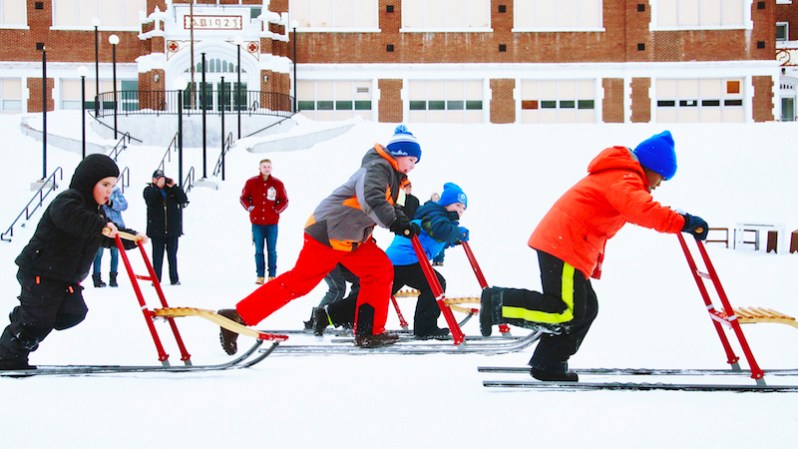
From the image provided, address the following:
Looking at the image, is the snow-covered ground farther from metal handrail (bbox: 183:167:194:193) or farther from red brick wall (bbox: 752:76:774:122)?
red brick wall (bbox: 752:76:774:122)

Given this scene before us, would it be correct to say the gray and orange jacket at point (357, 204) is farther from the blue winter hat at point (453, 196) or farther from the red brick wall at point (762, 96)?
the red brick wall at point (762, 96)

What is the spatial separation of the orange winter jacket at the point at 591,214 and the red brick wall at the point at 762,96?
37.4 m

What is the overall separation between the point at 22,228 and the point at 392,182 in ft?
40.1

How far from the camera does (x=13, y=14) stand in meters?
38.9

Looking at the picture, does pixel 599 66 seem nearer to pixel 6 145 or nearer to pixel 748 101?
pixel 748 101

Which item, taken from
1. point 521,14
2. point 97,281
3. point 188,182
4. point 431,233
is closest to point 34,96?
point 521,14

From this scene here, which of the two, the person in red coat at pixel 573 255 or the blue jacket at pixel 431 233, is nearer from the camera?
the person in red coat at pixel 573 255

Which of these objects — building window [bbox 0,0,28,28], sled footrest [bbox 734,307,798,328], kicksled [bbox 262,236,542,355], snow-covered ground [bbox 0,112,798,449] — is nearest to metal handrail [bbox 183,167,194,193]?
snow-covered ground [bbox 0,112,798,449]

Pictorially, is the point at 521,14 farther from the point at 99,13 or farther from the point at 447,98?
the point at 99,13

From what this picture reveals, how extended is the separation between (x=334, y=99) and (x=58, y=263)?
3430cm

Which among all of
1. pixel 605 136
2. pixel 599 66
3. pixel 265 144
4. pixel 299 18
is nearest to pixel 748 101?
pixel 599 66

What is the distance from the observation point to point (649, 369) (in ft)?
16.8

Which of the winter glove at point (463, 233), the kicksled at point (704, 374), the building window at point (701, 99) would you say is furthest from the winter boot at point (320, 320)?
the building window at point (701, 99)

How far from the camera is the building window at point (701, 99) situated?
1544 inches
